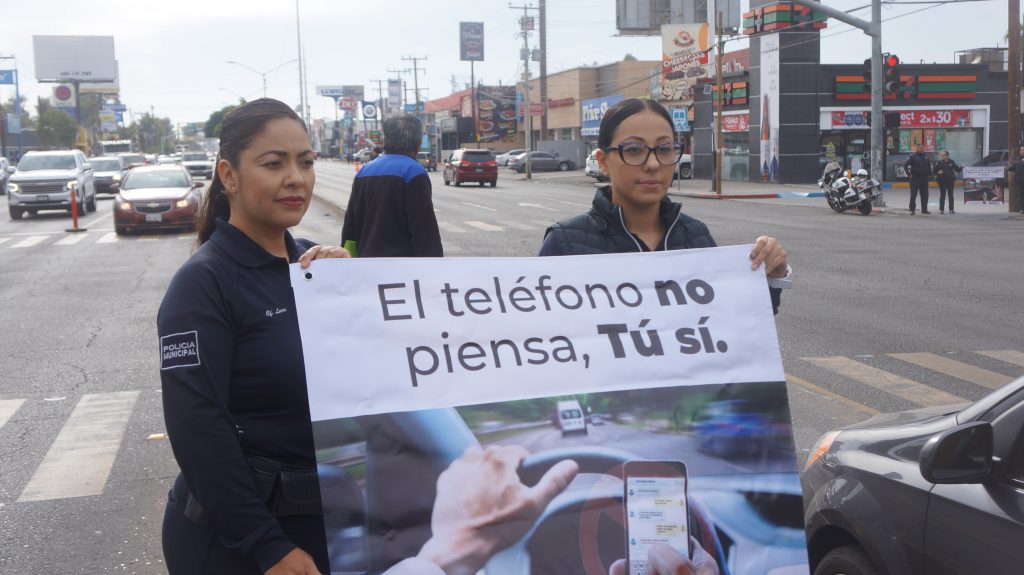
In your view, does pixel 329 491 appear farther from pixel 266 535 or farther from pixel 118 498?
pixel 118 498

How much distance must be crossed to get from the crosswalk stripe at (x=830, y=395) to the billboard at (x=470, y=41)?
95.5 meters

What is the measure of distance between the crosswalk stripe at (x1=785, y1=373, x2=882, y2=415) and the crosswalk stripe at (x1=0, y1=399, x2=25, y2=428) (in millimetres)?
5698

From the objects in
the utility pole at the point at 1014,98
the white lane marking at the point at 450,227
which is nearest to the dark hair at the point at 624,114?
the white lane marking at the point at 450,227

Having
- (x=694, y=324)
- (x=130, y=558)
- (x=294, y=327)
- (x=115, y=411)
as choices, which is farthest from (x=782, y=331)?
(x=294, y=327)

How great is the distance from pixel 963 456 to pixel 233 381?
6.24 ft

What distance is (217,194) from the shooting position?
2.59 metres

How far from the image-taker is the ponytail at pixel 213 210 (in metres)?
2.56

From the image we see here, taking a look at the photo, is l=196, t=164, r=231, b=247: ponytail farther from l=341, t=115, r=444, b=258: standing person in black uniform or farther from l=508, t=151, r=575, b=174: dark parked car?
l=508, t=151, r=575, b=174: dark parked car

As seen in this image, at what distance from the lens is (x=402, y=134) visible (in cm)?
678

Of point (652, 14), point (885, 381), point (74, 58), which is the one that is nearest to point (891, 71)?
point (885, 381)

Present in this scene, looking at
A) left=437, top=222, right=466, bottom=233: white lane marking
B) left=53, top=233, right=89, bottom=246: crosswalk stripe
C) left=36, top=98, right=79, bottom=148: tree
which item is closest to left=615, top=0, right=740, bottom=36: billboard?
left=437, top=222, right=466, bottom=233: white lane marking

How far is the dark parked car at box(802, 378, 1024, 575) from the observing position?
2672mm

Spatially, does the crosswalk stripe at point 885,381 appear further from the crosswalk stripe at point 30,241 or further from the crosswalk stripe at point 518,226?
the crosswalk stripe at point 30,241

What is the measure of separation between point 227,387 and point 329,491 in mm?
324
